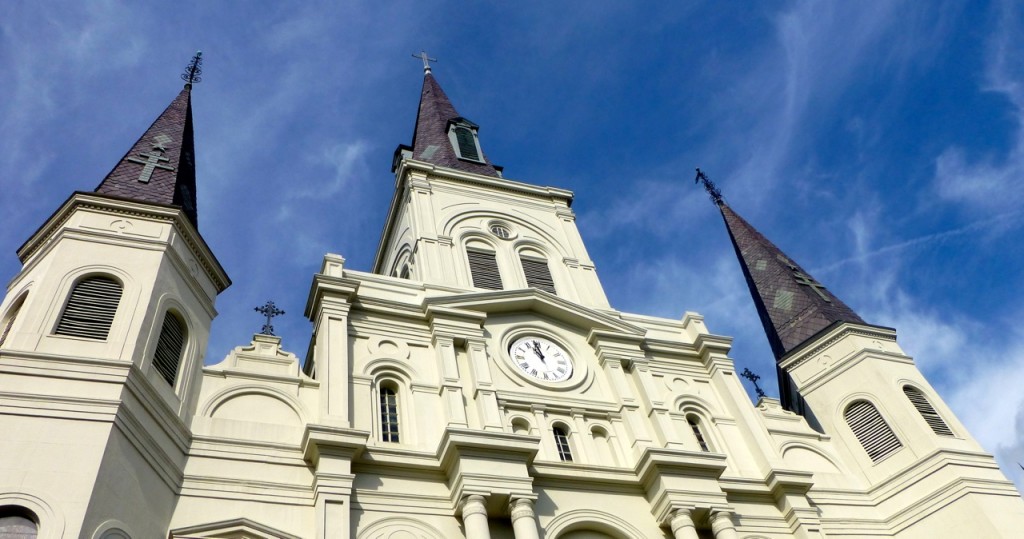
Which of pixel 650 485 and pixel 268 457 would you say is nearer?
pixel 268 457

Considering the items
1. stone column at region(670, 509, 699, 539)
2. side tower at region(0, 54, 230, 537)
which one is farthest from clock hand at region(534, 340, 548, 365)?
side tower at region(0, 54, 230, 537)

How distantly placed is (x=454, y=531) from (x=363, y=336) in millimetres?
5620

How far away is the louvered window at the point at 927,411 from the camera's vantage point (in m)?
22.4

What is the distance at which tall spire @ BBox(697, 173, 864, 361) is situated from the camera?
26.0 metres

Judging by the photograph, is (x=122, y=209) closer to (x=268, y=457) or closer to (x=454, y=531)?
(x=268, y=457)

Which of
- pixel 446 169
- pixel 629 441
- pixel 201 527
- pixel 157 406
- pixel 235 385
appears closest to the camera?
pixel 201 527

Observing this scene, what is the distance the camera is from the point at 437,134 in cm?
3394

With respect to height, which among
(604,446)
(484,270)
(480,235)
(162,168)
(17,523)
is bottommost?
(17,523)

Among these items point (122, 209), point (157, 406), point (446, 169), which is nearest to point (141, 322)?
point (157, 406)

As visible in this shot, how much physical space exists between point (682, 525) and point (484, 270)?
32.5 ft

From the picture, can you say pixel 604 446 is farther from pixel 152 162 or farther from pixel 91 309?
pixel 152 162

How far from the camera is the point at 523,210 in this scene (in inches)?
1109

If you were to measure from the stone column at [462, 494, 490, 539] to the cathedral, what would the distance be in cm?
5

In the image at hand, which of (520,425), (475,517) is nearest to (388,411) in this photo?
(520,425)
